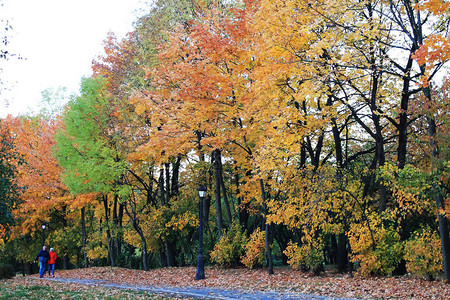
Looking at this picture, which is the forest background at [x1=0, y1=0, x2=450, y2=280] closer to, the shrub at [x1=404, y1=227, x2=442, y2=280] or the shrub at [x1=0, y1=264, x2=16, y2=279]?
the shrub at [x1=404, y1=227, x2=442, y2=280]

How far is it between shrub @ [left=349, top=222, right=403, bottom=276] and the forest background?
48 millimetres

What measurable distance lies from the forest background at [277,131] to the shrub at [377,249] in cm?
5

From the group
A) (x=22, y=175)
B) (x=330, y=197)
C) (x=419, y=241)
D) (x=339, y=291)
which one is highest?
(x=22, y=175)

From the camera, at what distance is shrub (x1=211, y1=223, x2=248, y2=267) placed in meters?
19.8

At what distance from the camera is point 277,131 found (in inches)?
566

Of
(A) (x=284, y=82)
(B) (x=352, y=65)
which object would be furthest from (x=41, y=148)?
(B) (x=352, y=65)

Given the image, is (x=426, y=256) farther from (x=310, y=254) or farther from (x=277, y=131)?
(x=277, y=131)

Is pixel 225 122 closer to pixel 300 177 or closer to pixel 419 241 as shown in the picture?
pixel 300 177

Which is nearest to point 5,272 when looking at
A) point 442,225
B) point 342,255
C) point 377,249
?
point 342,255

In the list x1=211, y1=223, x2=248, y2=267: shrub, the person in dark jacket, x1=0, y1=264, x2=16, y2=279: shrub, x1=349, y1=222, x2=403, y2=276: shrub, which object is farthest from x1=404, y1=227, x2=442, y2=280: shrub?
x1=0, y1=264, x2=16, y2=279: shrub

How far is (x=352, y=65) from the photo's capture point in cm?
1252

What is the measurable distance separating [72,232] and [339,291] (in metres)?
25.9

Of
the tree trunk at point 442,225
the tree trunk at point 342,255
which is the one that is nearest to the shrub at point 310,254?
the tree trunk at point 342,255

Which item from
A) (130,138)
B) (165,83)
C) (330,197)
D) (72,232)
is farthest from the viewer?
(72,232)
